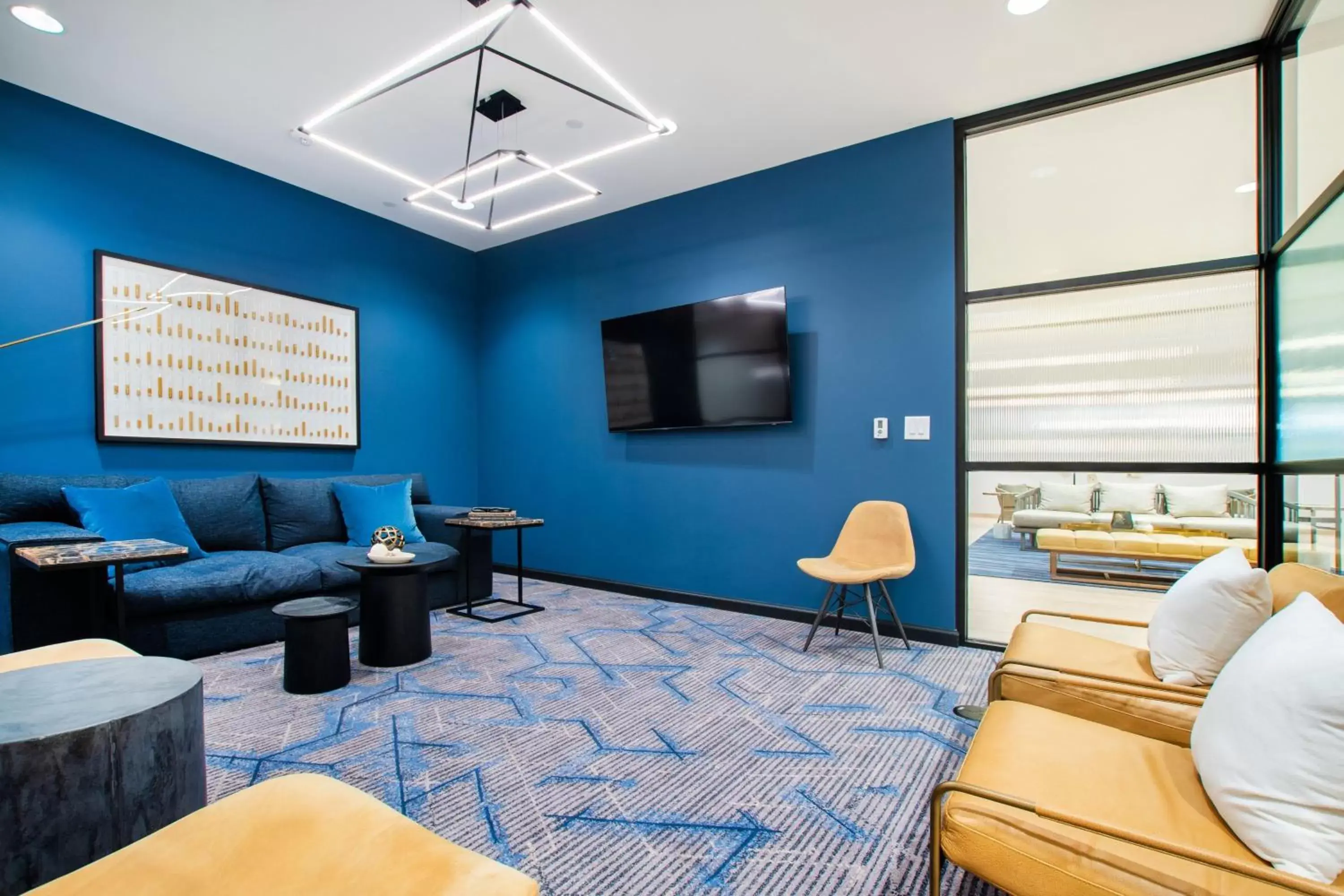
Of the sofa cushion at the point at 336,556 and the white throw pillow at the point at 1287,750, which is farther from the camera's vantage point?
the sofa cushion at the point at 336,556

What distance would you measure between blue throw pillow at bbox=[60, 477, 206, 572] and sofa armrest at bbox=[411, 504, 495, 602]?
1357 millimetres

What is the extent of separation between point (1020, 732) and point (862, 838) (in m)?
0.55

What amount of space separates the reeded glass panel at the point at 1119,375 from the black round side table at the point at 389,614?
3.13 m

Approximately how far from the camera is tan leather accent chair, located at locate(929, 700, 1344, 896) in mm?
977

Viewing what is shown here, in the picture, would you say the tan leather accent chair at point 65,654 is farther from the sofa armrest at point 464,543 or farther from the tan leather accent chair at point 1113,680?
the tan leather accent chair at point 1113,680

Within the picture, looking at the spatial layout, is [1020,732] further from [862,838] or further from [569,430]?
[569,430]

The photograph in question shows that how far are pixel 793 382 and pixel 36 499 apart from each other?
166 inches

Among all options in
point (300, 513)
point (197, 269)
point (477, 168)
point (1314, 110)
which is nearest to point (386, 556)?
point (300, 513)

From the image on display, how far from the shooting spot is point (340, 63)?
3080 mm

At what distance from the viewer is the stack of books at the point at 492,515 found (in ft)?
13.5

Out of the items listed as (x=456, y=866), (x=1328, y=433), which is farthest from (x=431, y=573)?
(x=1328, y=433)

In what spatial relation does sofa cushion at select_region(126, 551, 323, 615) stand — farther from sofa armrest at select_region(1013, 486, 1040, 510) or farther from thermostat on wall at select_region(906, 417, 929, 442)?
sofa armrest at select_region(1013, 486, 1040, 510)

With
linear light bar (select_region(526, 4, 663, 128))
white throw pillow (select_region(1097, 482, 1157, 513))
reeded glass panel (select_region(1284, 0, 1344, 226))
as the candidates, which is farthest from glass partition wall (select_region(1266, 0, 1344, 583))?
linear light bar (select_region(526, 4, 663, 128))

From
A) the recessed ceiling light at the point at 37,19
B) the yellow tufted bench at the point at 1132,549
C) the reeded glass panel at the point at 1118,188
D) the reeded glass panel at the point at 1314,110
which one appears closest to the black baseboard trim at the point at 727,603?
the yellow tufted bench at the point at 1132,549
